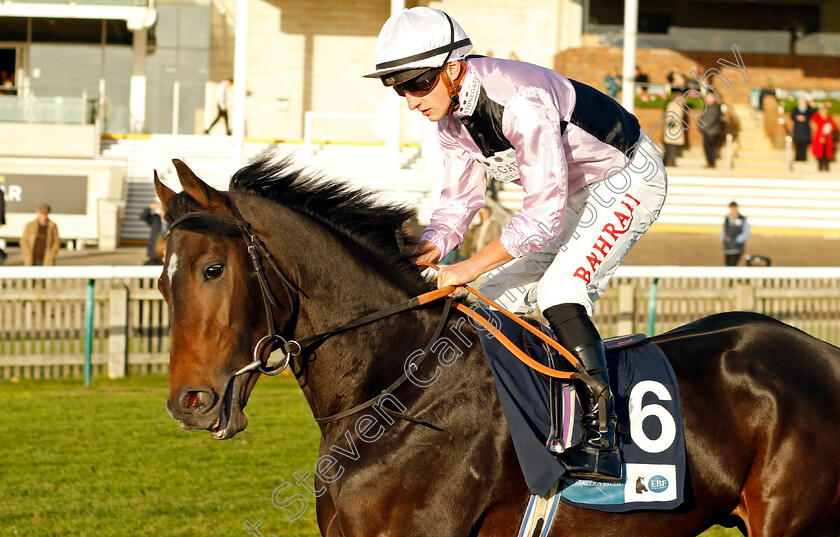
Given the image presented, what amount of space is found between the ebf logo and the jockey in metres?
0.13

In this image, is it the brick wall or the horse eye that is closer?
the horse eye

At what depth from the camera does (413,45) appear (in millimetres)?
2779

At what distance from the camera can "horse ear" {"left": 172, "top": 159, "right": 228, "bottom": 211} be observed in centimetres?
264

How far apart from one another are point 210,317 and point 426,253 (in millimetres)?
847

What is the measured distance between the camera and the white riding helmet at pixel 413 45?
9.12ft

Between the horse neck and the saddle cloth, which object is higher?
the horse neck

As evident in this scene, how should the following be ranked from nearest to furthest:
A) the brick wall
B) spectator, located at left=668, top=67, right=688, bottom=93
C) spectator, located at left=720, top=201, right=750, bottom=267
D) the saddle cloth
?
the saddle cloth
spectator, located at left=720, top=201, right=750, bottom=267
spectator, located at left=668, top=67, right=688, bottom=93
the brick wall

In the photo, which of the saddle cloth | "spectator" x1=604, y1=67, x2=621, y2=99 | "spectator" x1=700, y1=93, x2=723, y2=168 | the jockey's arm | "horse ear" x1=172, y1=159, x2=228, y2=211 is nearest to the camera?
"horse ear" x1=172, y1=159, x2=228, y2=211

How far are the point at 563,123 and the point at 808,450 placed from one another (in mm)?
1315

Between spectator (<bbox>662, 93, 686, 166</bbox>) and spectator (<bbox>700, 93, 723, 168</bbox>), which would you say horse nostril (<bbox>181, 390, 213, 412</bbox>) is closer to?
spectator (<bbox>700, 93, 723, 168</bbox>)

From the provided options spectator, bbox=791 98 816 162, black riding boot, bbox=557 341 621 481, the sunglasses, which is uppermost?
spectator, bbox=791 98 816 162

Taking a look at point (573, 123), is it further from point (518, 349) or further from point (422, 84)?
point (518, 349)

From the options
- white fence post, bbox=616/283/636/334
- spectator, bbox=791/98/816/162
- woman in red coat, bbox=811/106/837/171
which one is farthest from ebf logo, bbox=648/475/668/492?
woman in red coat, bbox=811/106/837/171

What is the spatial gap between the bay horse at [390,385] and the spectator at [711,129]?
1513 cm
